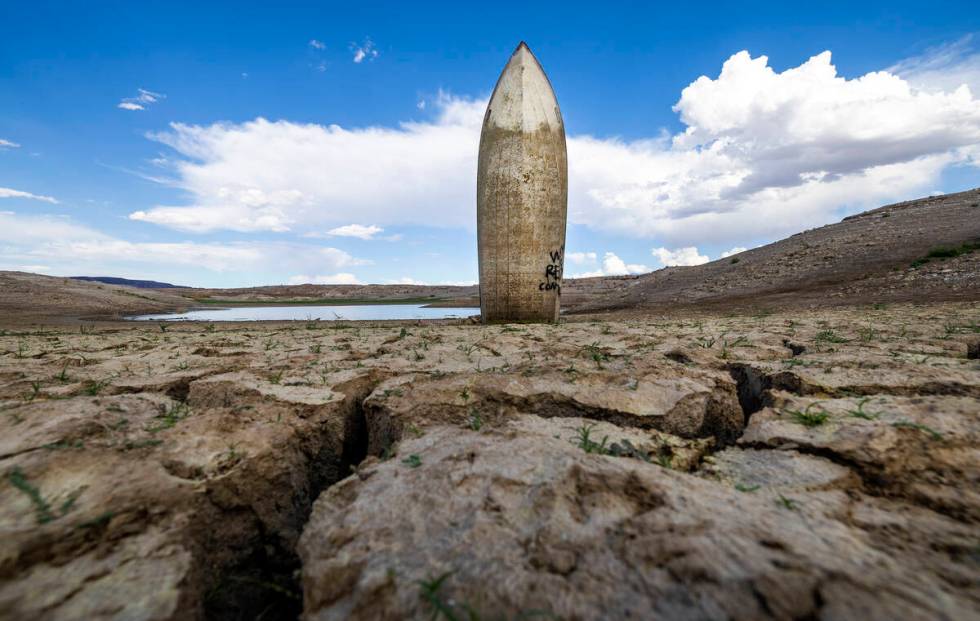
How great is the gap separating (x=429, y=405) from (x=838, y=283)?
38.7 feet

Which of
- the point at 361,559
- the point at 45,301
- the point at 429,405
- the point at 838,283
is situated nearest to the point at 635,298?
the point at 838,283

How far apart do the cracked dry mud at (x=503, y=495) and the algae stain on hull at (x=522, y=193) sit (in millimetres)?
4068

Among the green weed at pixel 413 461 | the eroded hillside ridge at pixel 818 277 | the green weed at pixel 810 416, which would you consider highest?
the eroded hillside ridge at pixel 818 277

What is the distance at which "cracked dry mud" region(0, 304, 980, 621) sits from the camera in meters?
0.77

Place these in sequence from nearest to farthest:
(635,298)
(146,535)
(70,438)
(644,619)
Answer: (644,619) → (146,535) → (70,438) → (635,298)

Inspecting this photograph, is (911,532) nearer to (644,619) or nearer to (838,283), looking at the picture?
(644,619)

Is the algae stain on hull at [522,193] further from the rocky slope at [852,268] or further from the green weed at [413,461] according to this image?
the rocky slope at [852,268]

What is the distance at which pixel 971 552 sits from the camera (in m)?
0.84

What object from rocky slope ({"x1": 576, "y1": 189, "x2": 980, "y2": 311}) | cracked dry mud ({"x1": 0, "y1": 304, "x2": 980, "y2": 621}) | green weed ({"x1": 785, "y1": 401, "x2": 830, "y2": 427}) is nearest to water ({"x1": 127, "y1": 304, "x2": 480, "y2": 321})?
rocky slope ({"x1": 576, "y1": 189, "x2": 980, "y2": 311})

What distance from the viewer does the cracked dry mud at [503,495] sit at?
771mm

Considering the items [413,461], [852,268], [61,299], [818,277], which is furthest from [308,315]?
[852,268]

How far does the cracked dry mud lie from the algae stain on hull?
160 inches

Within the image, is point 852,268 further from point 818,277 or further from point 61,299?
point 61,299

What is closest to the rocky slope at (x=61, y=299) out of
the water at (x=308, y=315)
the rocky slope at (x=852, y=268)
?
the water at (x=308, y=315)
